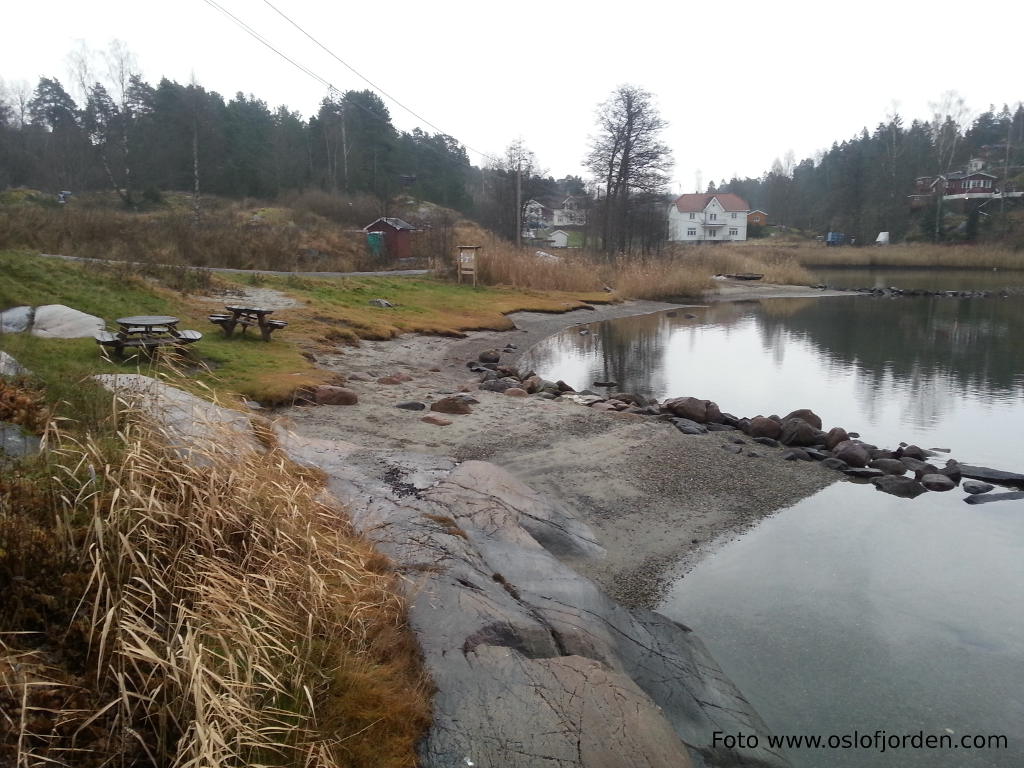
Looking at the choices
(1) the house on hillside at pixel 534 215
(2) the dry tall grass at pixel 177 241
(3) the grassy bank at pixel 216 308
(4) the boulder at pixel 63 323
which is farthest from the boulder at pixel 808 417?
(1) the house on hillside at pixel 534 215

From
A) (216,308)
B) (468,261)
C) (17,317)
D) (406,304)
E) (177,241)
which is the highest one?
(177,241)

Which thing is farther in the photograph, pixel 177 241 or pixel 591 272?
pixel 591 272

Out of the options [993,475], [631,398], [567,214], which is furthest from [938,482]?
[567,214]

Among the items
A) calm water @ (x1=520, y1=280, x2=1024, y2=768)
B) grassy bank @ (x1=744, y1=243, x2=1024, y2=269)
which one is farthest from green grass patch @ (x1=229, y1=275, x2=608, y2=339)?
grassy bank @ (x1=744, y1=243, x2=1024, y2=269)

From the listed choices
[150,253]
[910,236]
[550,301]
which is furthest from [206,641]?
[910,236]

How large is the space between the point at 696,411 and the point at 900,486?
3753 mm

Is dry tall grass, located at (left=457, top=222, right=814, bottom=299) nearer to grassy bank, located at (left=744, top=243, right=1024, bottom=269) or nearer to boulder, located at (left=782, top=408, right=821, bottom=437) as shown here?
boulder, located at (left=782, top=408, right=821, bottom=437)

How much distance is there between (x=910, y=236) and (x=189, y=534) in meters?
77.3

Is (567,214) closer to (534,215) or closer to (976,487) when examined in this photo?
(534,215)

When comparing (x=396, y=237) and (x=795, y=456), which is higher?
(x=396, y=237)

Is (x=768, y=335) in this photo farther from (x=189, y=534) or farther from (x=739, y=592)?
(x=189, y=534)

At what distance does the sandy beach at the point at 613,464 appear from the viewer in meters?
7.61

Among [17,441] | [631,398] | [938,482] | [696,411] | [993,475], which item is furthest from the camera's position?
[631,398]

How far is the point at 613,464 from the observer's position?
9.86m
